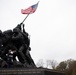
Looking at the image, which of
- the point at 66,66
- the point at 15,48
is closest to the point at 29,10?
the point at 15,48

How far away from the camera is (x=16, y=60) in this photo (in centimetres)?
1750

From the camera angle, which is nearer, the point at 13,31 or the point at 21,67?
the point at 21,67

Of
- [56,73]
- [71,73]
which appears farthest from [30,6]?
[71,73]

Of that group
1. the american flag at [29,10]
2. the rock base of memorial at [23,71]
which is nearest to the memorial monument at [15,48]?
the rock base of memorial at [23,71]

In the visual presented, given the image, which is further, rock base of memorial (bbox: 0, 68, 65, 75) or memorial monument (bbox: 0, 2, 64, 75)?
memorial monument (bbox: 0, 2, 64, 75)

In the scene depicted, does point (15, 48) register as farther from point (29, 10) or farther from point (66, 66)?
point (66, 66)

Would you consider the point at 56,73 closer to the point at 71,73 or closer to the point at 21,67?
the point at 21,67

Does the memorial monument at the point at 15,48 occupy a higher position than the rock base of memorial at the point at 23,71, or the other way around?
the memorial monument at the point at 15,48

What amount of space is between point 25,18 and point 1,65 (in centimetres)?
418

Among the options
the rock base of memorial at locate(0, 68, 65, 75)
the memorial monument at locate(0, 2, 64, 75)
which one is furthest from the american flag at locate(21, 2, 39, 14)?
the rock base of memorial at locate(0, 68, 65, 75)

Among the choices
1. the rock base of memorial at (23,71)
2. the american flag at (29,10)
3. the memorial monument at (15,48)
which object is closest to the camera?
the rock base of memorial at (23,71)

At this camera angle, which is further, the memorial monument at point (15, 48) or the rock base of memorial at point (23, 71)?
the memorial monument at point (15, 48)

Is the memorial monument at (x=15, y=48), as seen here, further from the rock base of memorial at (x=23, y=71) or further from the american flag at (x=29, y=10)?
the american flag at (x=29, y=10)

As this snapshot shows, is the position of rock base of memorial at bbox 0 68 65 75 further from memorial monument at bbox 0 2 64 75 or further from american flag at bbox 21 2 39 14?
american flag at bbox 21 2 39 14
